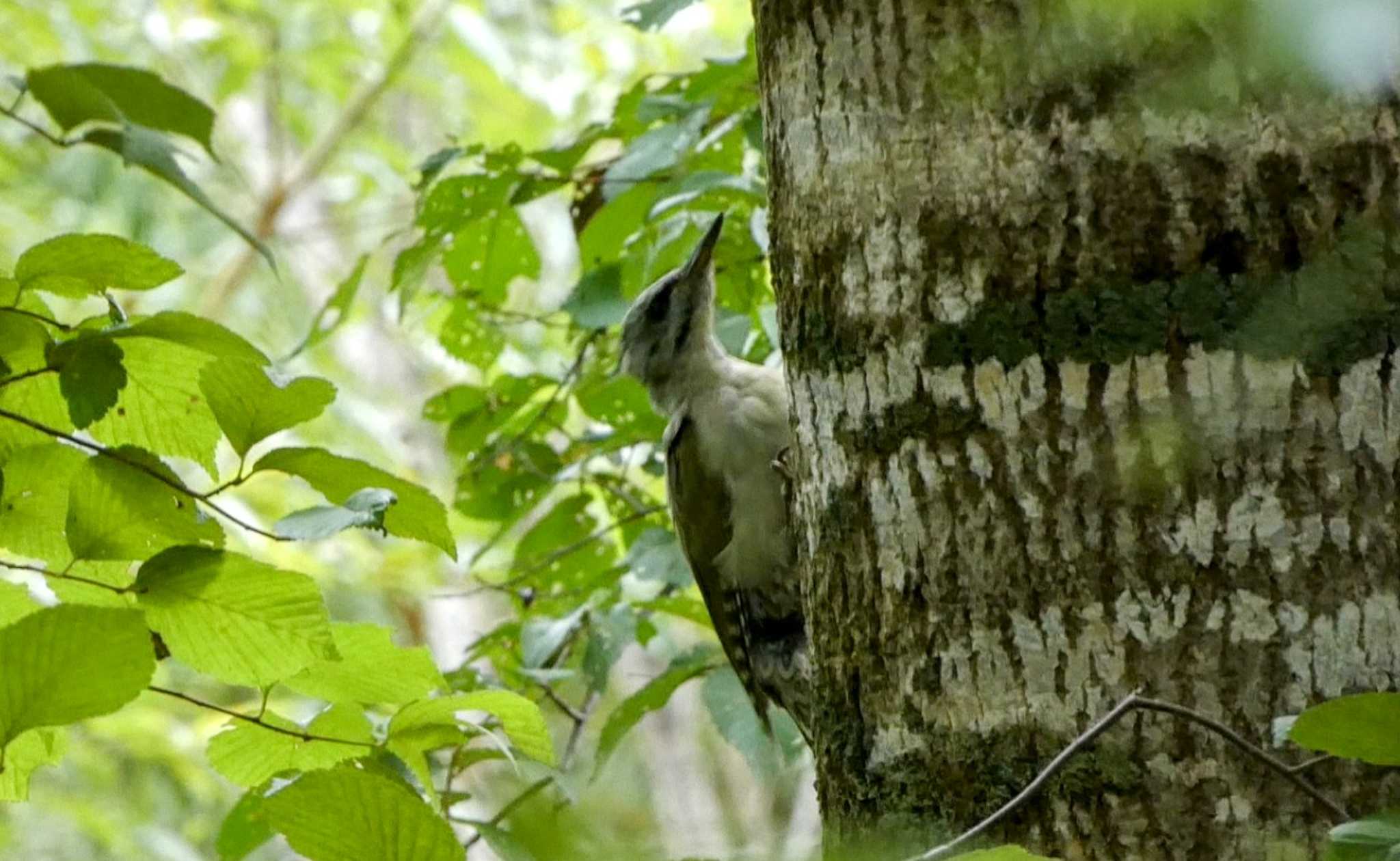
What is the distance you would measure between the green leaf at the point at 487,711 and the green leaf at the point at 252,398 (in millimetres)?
397

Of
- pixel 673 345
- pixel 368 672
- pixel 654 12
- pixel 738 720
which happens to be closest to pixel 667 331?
pixel 673 345

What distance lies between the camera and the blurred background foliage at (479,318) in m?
Result: 2.71

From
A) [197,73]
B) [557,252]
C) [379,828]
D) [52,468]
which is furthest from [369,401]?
[379,828]

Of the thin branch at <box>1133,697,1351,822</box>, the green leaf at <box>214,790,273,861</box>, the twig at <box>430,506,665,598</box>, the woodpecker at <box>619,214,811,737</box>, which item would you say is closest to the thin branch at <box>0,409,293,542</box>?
the green leaf at <box>214,790,273,861</box>

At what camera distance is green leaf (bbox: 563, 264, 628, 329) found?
9.37 feet

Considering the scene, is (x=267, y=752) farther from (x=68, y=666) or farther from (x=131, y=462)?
(x=68, y=666)

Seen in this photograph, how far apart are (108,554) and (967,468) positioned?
0.85 meters

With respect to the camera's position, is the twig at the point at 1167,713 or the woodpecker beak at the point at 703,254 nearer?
the twig at the point at 1167,713

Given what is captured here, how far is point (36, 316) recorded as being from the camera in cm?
155

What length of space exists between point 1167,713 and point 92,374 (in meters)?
1.08

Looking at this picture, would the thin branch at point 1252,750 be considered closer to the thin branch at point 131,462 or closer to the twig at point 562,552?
the thin branch at point 131,462

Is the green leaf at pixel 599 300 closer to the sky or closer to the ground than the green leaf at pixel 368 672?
closer to the sky

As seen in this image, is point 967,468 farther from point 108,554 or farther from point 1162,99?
point 108,554

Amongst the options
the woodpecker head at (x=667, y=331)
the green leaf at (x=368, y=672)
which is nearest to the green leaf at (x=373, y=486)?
the green leaf at (x=368, y=672)
